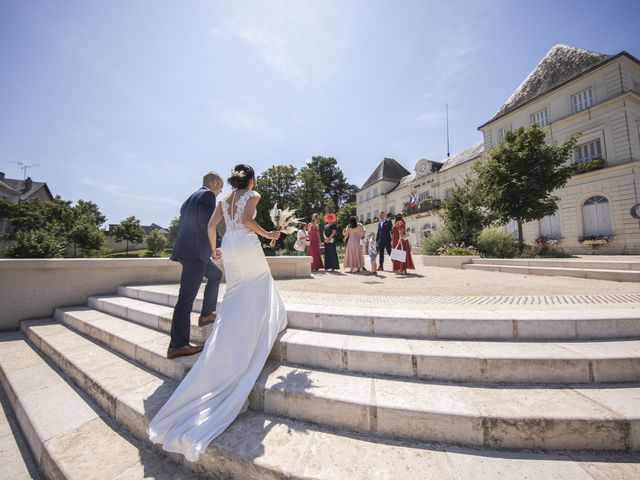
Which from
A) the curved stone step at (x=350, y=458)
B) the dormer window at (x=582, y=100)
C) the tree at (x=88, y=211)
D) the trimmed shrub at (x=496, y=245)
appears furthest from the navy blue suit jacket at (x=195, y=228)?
the tree at (x=88, y=211)

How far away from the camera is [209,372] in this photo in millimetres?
2281

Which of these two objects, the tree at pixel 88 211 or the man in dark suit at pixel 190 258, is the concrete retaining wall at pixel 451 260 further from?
the tree at pixel 88 211

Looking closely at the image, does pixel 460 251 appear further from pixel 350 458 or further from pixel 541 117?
pixel 541 117

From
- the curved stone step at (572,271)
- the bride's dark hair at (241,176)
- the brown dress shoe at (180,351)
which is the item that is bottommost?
the curved stone step at (572,271)

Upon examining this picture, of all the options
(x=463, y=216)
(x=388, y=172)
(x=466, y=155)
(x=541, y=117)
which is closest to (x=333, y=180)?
(x=388, y=172)

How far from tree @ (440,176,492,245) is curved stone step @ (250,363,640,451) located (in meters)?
12.2

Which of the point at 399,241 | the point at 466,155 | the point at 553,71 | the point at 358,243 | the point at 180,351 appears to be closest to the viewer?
the point at 180,351

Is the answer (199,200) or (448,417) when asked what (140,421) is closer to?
(199,200)

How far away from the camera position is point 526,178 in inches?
569

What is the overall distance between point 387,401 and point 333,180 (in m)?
52.6

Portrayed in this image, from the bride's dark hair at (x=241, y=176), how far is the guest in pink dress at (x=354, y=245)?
20.6ft

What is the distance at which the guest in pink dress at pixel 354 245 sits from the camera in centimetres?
922

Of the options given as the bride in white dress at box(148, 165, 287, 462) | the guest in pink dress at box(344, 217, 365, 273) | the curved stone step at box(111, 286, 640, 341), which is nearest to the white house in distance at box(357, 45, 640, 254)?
the guest in pink dress at box(344, 217, 365, 273)

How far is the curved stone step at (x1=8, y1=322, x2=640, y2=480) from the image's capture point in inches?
62.1
